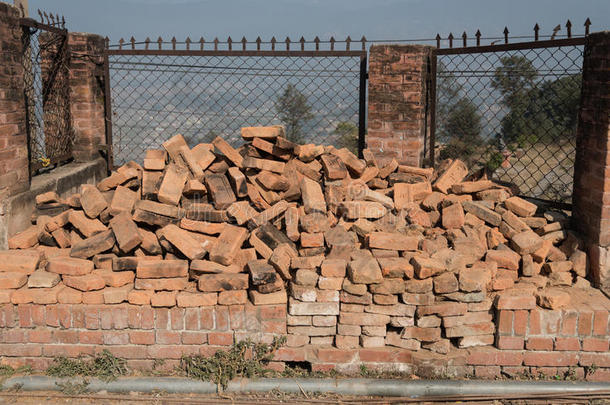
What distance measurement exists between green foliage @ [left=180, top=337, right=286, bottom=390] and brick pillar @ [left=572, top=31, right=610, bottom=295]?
2691 millimetres

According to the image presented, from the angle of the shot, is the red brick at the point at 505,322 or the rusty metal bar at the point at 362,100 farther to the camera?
the rusty metal bar at the point at 362,100

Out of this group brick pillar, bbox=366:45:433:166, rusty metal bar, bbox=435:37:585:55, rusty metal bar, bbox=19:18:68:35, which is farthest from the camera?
brick pillar, bbox=366:45:433:166

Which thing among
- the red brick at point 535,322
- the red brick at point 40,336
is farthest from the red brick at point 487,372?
the red brick at point 40,336

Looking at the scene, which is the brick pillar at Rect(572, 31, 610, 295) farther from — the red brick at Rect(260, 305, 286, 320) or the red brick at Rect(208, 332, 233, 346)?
the red brick at Rect(208, 332, 233, 346)

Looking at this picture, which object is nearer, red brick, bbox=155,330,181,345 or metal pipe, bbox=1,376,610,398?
metal pipe, bbox=1,376,610,398

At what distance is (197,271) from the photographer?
14.7 feet

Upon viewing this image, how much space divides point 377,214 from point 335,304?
3.17 ft

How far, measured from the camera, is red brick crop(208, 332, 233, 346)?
14.4 ft

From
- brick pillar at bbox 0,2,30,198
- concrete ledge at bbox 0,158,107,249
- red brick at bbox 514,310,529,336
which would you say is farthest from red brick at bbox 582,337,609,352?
brick pillar at bbox 0,2,30,198

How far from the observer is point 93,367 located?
173 inches

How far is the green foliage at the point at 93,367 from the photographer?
14.2ft

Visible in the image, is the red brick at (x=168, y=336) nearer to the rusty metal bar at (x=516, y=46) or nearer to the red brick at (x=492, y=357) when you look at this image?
the red brick at (x=492, y=357)

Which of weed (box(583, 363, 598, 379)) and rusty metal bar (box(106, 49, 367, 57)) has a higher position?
rusty metal bar (box(106, 49, 367, 57))

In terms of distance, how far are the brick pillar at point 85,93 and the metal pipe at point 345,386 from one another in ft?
11.5
